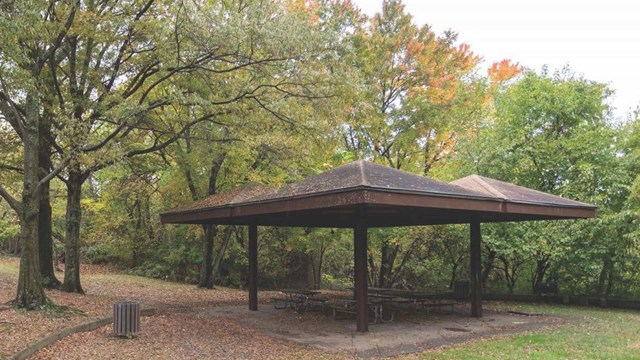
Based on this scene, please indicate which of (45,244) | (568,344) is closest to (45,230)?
(45,244)

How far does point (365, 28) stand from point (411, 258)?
28.7ft

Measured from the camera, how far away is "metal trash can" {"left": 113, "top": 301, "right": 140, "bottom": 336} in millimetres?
9141

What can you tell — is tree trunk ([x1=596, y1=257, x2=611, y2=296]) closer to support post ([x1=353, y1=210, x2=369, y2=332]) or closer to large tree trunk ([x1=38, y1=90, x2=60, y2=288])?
support post ([x1=353, y1=210, x2=369, y2=332])

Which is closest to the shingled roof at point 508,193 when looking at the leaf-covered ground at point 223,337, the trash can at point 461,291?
the leaf-covered ground at point 223,337

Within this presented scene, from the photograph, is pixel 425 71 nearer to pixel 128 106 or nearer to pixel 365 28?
pixel 365 28

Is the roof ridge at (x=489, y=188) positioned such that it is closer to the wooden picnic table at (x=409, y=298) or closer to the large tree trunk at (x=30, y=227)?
the wooden picnic table at (x=409, y=298)

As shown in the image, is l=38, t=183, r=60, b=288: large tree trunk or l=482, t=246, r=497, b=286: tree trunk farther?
l=482, t=246, r=497, b=286: tree trunk

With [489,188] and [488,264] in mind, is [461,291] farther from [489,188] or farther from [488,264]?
[489,188]

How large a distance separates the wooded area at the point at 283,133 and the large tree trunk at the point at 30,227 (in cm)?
4

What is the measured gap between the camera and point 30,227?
409 inches

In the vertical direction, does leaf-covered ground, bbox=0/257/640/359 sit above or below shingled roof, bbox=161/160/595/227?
below

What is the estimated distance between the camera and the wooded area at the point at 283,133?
1087cm

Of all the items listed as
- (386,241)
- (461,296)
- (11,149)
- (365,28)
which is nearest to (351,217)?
(386,241)

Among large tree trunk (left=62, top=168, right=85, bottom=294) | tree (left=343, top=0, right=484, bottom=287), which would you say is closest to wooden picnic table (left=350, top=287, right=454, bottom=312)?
tree (left=343, top=0, right=484, bottom=287)
